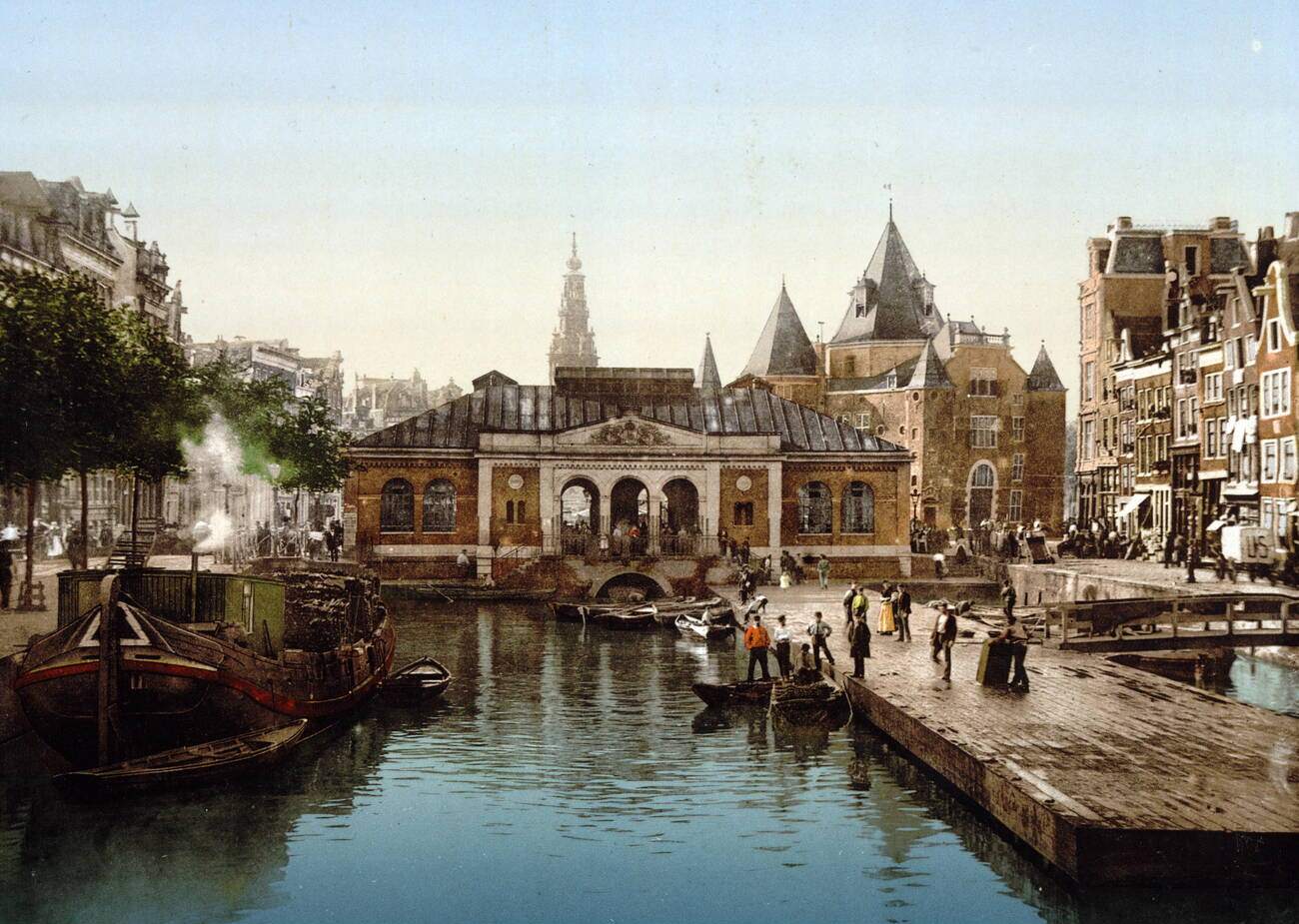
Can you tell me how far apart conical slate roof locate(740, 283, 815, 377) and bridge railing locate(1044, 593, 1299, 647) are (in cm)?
6411

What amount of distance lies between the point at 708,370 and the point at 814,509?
5573 cm

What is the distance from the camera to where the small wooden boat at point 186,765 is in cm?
2069

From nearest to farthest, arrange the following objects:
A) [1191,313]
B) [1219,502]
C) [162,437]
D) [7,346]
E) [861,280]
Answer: [7,346] < [162,437] < [1219,502] < [1191,313] < [861,280]

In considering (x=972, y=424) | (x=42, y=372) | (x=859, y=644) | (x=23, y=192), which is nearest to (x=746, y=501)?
(x=972, y=424)

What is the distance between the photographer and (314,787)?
23.0m

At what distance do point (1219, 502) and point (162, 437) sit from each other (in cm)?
3639

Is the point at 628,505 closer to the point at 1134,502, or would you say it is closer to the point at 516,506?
the point at 516,506

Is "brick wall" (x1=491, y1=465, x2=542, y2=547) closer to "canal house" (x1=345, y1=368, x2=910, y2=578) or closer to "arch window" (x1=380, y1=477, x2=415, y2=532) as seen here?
"canal house" (x1=345, y1=368, x2=910, y2=578)

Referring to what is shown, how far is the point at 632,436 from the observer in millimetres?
59750

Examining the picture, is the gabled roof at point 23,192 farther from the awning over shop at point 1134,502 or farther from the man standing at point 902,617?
the awning over shop at point 1134,502

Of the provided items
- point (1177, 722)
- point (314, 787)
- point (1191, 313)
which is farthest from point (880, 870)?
point (1191, 313)

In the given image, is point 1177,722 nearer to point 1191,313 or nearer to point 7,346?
point 7,346

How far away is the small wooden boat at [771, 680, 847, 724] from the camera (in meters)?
27.5

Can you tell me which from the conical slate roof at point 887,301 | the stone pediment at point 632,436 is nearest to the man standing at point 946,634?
the stone pediment at point 632,436
